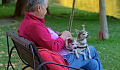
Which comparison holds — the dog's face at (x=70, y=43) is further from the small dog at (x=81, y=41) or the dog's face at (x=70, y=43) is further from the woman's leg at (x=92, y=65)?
the woman's leg at (x=92, y=65)

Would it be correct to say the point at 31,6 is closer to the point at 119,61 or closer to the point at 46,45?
the point at 46,45

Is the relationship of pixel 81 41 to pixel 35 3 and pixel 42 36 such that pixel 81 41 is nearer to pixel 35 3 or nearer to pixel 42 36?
pixel 42 36

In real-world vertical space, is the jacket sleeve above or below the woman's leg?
above

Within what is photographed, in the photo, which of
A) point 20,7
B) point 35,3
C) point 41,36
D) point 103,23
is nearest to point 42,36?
point 41,36

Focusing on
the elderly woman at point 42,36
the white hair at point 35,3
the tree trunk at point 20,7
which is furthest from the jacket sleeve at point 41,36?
the tree trunk at point 20,7

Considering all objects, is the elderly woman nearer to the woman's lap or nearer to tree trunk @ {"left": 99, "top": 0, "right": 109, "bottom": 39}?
the woman's lap

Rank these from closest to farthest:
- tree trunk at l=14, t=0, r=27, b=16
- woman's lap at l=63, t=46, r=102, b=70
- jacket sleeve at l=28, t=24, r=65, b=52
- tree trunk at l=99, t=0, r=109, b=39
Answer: jacket sleeve at l=28, t=24, r=65, b=52 → woman's lap at l=63, t=46, r=102, b=70 → tree trunk at l=99, t=0, r=109, b=39 → tree trunk at l=14, t=0, r=27, b=16

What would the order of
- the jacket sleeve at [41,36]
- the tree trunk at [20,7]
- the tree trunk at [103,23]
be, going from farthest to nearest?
the tree trunk at [20,7] → the tree trunk at [103,23] → the jacket sleeve at [41,36]

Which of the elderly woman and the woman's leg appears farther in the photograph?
the woman's leg

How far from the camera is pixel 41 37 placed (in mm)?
2736

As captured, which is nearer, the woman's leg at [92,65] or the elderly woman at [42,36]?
the elderly woman at [42,36]

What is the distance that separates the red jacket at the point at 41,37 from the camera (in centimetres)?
274

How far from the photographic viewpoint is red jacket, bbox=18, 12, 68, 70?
274 centimetres

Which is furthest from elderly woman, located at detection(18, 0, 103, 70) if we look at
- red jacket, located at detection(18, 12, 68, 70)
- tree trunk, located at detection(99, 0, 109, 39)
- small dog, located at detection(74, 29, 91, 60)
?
tree trunk, located at detection(99, 0, 109, 39)
